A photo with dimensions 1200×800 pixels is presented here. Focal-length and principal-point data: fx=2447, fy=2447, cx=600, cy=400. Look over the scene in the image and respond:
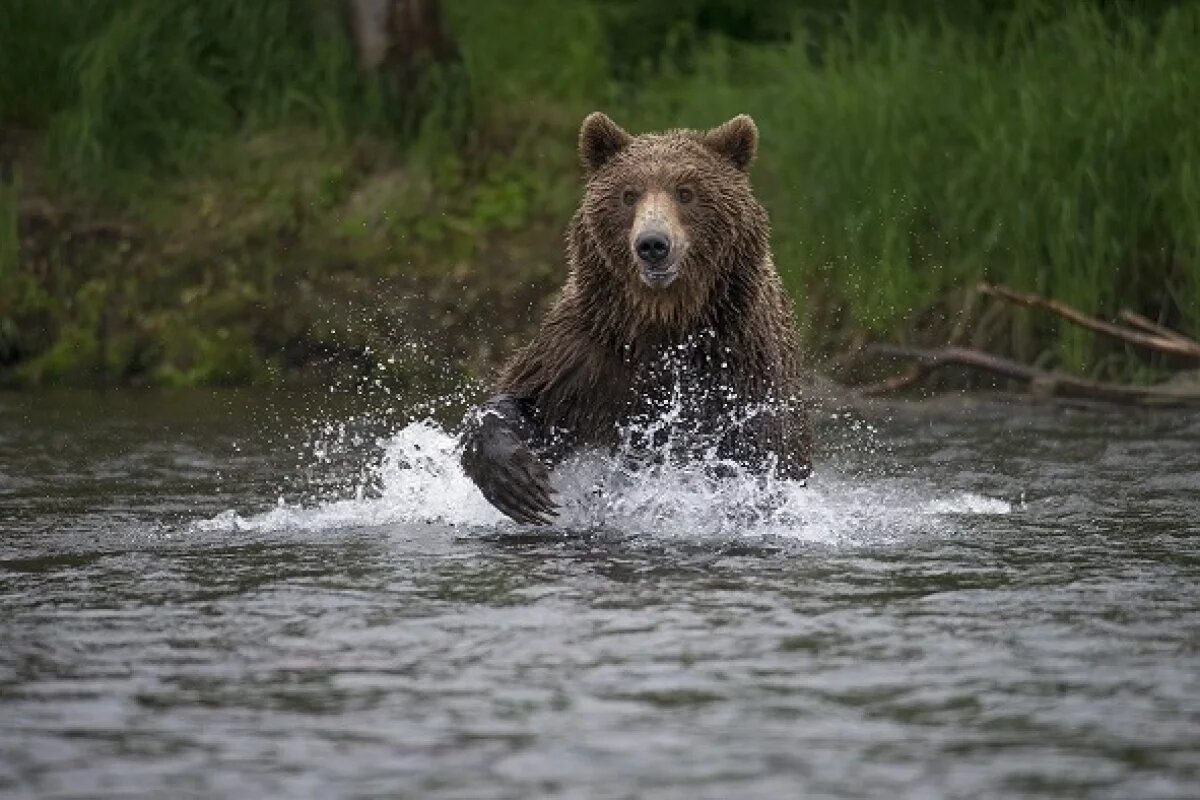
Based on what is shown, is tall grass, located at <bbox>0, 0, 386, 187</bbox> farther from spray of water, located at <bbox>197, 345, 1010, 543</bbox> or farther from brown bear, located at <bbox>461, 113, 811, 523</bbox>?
brown bear, located at <bbox>461, 113, 811, 523</bbox>

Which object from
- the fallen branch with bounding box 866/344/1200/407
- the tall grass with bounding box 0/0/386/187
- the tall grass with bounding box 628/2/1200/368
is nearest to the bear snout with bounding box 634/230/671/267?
the fallen branch with bounding box 866/344/1200/407

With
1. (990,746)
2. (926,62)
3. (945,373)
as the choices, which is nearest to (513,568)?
(990,746)

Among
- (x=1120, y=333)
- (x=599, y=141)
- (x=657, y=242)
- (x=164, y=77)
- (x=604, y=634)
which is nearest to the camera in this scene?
(x=604, y=634)

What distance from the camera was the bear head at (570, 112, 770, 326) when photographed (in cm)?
786

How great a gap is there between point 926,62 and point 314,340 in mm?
3540

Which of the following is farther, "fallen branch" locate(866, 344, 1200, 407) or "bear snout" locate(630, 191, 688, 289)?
"fallen branch" locate(866, 344, 1200, 407)

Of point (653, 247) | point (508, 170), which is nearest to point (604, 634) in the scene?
point (653, 247)

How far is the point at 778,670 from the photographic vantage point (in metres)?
5.50

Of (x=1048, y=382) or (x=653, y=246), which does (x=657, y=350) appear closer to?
(x=653, y=246)

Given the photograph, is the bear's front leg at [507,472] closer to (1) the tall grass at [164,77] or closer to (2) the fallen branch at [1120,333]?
(2) the fallen branch at [1120,333]

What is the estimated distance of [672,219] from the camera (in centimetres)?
780

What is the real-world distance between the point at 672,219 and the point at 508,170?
233 inches

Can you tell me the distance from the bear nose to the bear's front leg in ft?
2.43

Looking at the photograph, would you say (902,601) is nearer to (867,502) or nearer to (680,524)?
(680,524)
